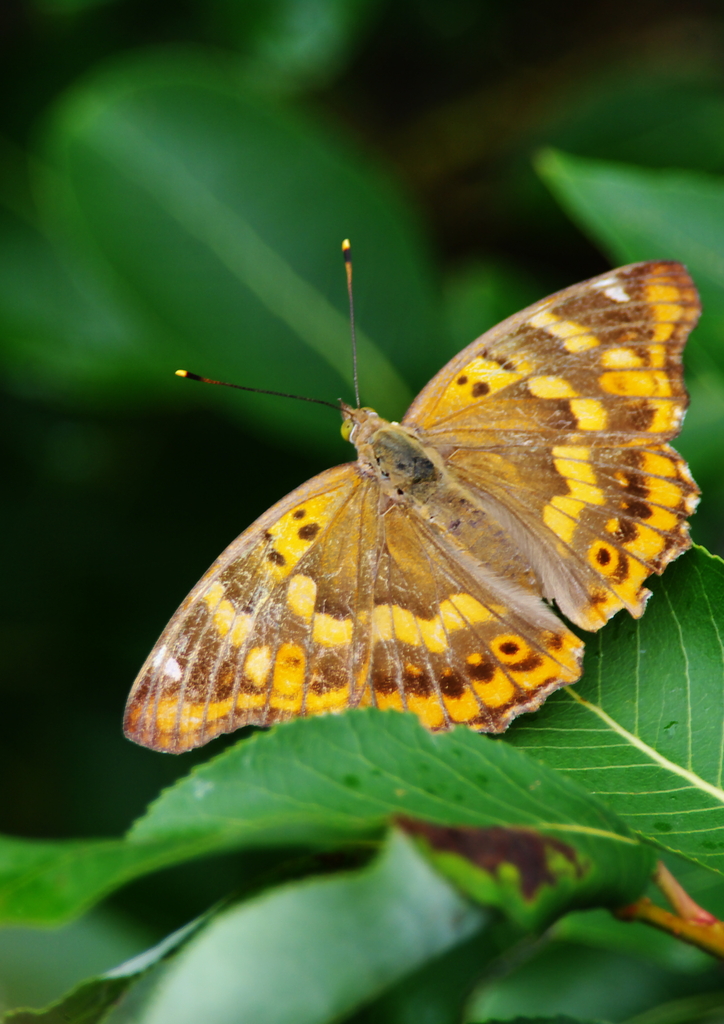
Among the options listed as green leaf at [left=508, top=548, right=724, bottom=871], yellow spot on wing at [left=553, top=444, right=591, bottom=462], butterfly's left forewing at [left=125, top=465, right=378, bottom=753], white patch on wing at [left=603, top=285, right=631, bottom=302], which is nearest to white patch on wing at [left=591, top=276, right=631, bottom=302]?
white patch on wing at [left=603, top=285, right=631, bottom=302]

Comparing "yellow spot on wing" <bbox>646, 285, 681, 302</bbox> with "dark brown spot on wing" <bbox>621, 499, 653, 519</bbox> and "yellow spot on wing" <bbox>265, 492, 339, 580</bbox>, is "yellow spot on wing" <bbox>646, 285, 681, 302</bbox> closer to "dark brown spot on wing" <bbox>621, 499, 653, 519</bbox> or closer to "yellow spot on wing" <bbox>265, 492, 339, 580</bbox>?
"dark brown spot on wing" <bbox>621, 499, 653, 519</bbox>

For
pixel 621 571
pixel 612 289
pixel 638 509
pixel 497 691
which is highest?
pixel 612 289

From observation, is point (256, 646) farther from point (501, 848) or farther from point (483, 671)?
point (501, 848)

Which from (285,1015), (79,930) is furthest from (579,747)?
(79,930)

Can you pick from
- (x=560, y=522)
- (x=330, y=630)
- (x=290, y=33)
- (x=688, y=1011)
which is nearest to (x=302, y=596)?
(x=330, y=630)

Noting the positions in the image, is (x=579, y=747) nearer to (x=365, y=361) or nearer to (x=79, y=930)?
(x=79, y=930)

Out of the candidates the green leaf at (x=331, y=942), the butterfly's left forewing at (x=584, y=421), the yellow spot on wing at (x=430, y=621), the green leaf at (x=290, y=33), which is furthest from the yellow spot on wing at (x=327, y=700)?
the green leaf at (x=290, y=33)
